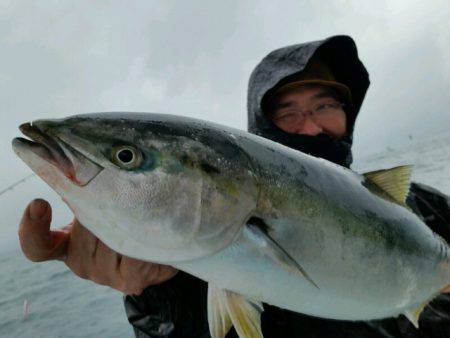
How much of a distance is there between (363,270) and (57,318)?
14.1 metres

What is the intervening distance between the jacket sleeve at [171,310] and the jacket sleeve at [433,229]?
1356 mm

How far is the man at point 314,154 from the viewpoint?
73.2 inches

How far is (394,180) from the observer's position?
223 centimetres

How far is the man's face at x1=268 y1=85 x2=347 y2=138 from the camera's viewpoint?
11.6 feet

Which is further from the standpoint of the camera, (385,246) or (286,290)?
(385,246)

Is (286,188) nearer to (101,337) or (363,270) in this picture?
(363,270)

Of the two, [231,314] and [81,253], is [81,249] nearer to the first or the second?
[81,253]

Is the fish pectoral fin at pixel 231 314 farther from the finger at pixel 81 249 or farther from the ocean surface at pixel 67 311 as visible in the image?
the ocean surface at pixel 67 311

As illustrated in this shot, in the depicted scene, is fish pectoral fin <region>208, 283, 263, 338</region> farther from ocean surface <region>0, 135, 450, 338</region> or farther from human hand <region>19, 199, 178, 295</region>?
ocean surface <region>0, 135, 450, 338</region>

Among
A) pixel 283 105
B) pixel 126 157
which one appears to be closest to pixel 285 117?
pixel 283 105

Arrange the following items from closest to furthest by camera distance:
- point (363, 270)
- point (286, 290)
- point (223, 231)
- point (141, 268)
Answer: point (223, 231)
point (286, 290)
point (363, 270)
point (141, 268)

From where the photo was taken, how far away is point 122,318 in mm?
11734

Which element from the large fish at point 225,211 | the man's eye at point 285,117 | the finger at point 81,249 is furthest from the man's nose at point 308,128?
the finger at point 81,249

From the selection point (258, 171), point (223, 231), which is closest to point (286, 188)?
point (258, 171)
